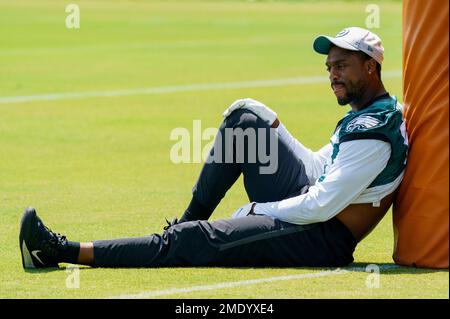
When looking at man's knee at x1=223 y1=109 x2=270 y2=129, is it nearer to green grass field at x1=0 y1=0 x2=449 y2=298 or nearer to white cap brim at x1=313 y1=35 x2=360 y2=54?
white cap brim at x1=313 y1=35 x2=360 y2=54

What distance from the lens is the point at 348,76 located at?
7.66 m

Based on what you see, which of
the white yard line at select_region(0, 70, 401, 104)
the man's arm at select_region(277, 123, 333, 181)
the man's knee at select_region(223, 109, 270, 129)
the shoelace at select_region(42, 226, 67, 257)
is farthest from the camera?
the white yard line at select_region(0, 70, 401, 104)

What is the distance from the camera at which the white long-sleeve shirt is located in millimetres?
7391

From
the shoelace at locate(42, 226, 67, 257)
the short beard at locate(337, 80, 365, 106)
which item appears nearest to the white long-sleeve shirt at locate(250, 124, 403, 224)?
the short beard at locate(337, 80, 365, 106)

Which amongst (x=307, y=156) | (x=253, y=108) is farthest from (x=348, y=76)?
(x=307, y=156)

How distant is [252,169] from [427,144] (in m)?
1.16

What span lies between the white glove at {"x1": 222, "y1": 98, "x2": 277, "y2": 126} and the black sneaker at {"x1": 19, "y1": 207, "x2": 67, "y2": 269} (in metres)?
1.40

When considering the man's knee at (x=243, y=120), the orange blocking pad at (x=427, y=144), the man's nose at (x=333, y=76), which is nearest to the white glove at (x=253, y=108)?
the man's knee at (x=243, y=120)

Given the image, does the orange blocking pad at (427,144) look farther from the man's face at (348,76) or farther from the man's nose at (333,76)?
the man's nose at (333,76)

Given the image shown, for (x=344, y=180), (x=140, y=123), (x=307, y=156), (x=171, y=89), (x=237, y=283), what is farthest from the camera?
(x=171, y=89)

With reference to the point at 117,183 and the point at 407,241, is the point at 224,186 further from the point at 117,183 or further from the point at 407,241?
the point at 117,183

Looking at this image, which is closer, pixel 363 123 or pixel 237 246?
pixel 363 123

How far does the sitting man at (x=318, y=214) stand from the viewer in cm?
744

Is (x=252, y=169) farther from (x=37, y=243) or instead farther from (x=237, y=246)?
(x=37, y=243)
